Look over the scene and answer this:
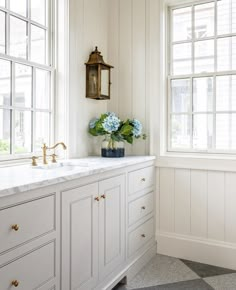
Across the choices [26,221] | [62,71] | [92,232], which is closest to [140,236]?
[92,232]

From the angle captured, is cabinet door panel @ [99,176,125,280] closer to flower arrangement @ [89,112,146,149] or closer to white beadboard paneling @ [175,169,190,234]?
flower arrangement @ [89,112,146,149]

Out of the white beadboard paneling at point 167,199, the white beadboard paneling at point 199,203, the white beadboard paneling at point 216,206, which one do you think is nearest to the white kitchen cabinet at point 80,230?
the white beadboard paneling at point 167,199

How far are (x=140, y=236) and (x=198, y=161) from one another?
865 mm

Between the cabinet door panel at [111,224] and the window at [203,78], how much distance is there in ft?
3.26

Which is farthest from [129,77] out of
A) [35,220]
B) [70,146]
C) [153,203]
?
[35,220]

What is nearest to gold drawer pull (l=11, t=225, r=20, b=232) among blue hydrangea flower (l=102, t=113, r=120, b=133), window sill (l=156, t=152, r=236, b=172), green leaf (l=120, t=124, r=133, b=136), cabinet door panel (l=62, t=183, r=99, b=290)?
cabinet door panel (l=62, t=183, r=99, b=290)

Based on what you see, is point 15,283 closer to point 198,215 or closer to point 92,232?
point 92,232

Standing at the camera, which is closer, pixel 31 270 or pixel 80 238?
pixel 31 270

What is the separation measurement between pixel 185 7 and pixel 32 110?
1.81 m

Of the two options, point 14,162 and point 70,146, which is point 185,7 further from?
point 14,162

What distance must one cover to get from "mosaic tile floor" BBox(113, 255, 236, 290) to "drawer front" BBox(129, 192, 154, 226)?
457 mm

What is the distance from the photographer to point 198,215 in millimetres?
2795

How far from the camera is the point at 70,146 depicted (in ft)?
8.55

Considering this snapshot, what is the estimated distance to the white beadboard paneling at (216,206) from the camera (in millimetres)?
2693
